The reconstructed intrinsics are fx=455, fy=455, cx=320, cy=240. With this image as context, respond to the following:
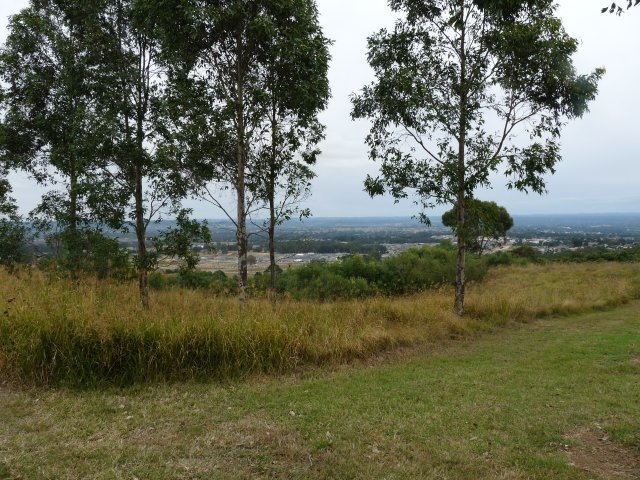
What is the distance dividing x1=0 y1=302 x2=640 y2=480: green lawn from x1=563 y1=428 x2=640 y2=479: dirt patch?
1 centimetres

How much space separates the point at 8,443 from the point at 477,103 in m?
9.27

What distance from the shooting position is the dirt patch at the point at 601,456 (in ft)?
11.4

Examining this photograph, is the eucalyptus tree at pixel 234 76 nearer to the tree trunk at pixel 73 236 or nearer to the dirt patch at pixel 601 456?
the tree trunk at pixel 73 236

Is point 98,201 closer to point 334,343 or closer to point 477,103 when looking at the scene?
point 334,343

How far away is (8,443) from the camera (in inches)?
153

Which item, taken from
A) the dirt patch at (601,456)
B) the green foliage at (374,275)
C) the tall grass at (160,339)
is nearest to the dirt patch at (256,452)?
the tall grass at (160,339)

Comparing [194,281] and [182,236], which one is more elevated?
[182,236]

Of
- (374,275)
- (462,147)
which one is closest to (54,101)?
(462,147)

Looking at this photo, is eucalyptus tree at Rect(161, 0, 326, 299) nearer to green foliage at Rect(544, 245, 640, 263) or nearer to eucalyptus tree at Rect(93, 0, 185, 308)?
eucalyptus tree at Rect(93, 0, 185, 308)

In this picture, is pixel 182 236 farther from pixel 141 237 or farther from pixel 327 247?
pixel 327 247

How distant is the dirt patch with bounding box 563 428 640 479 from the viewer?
3482 millimetres

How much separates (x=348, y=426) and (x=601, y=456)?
2.13m

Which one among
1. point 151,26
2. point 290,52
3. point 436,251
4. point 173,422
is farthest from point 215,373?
point 436,251

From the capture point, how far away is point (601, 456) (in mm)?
3750
